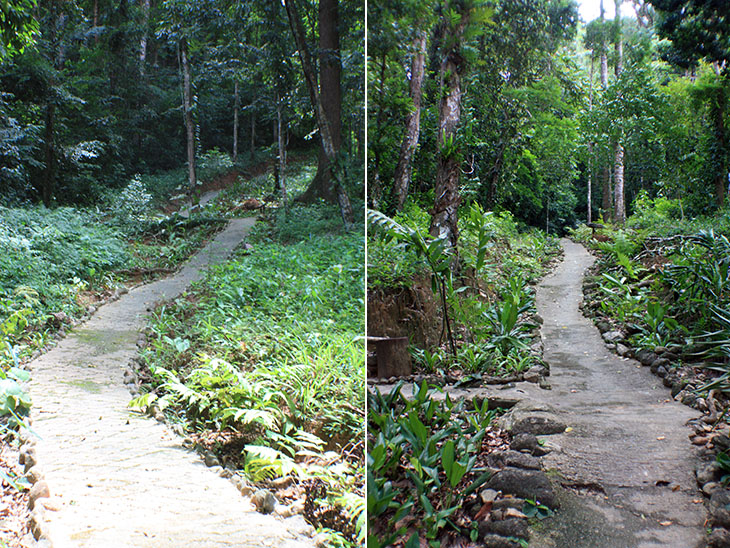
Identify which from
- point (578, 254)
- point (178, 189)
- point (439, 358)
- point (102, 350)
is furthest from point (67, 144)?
Answer: point (578, 254)

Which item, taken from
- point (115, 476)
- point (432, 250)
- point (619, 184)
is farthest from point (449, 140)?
point (115, 476)

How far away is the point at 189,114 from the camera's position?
0.95m

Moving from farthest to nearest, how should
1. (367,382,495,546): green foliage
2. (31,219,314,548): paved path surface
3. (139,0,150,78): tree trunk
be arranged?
(139,0,150,78): tree trunk < (31,219,314,548): paved path surface < (367,382,495,546): green foliage

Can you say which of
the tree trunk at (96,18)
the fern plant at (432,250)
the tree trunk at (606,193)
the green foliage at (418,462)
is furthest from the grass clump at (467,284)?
the tree trunk at (96,18)

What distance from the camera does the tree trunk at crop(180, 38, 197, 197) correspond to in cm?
93

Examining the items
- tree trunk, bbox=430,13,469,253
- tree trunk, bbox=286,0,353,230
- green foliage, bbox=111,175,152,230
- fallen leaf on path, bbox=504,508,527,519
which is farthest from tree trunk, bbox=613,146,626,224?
green foliage, bbox=111,175,152,230

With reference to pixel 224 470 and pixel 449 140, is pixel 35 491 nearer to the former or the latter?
pixel 224 470

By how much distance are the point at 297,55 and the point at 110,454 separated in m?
0.79

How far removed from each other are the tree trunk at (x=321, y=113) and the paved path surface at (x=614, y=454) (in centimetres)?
50

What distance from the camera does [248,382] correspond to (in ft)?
3.53

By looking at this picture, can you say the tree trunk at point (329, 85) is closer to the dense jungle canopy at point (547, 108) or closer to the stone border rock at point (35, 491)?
the dense jungle canopy at point (547, 108)

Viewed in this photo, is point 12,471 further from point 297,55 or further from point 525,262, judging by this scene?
point 525,262

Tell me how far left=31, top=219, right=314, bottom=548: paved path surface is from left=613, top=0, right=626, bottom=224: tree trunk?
87 centimetres

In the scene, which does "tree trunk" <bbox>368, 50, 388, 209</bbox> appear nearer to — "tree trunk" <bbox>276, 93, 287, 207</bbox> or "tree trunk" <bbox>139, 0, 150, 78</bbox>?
"tree trunk" <bbox>276, 93, 287, 207</bbox>
